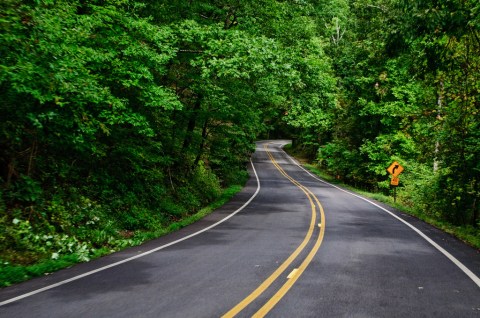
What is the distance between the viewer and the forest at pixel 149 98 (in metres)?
8.16

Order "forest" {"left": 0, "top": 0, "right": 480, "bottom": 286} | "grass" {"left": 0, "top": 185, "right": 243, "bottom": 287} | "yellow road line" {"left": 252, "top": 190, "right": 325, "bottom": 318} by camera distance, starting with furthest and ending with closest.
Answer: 1. "forest" {"left": 0, "top": 0, "right": 480, "bottom": 286}
2. "grass" {"left": 0, "top": 185, "right": 243, "bottom": 287}
3. "yellow road line" {"left": 252, "top": 190, "right": 325, "bottom": 318}

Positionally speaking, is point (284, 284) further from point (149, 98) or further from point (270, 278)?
point (149, 98)

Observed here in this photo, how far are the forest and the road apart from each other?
138 cm

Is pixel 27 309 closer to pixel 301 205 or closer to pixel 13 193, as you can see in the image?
pixel 13 193

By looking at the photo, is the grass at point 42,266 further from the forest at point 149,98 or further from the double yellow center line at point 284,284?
the double yellow center line at point 284,284

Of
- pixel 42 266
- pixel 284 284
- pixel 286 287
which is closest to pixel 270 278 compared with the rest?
pixel 284 284

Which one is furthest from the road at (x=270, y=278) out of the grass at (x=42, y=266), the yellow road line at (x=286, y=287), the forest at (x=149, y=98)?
the forest at (x=149, y=98)

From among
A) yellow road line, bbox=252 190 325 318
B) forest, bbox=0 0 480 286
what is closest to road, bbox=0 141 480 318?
yellow road line, bbox=252 190 325 318

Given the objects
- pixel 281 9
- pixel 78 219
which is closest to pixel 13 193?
pixel 78 219

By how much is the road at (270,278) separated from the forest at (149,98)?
4.54 feet

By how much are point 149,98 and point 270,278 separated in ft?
23.2

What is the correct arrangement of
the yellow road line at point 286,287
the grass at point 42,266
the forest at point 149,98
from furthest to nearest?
the forest at point 149,98, the grass at point 42,266, the yellow road line at point 286,287

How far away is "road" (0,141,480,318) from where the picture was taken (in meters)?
5.46

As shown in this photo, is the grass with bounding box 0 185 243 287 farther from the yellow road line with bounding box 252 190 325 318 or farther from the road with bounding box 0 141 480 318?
the yellow road line with bounding box 252 190 325 318
